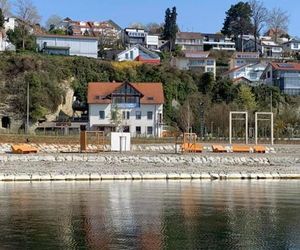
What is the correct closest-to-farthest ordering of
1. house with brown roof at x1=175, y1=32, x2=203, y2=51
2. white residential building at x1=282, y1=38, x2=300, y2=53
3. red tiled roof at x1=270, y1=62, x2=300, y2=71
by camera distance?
red tiled roof at x1=270, y1=62, x2=300, y2=71 → house with brown roof at x1=175, y1=32, x2=203, y2=51 → white residential building at x1=282, y1=38, x2=300, y2=53

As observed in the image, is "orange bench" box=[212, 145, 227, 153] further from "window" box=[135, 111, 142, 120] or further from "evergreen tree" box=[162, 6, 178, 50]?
"evergreen tree" box=[162, 6, 178, 50]

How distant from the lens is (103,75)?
9194cm

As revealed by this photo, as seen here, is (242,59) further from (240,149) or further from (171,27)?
(240,149)

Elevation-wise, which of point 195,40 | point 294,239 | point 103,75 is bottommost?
point 294,239

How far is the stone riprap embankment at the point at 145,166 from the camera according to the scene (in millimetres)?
31156

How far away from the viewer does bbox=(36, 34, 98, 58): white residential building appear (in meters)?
101

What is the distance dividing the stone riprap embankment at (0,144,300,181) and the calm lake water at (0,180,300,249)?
11.8ft

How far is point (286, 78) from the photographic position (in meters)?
106

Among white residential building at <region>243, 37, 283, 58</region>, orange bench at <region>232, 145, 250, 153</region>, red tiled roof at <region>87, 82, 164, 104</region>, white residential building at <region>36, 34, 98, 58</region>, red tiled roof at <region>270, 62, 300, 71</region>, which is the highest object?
white residential building at <region>243, 37, 283, 58</region>

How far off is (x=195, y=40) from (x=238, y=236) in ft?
Result: 412

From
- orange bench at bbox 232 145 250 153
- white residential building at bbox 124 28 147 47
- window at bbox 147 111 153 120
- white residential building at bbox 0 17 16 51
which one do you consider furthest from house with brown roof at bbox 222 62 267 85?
orange bench at bbox 232 145 250 153

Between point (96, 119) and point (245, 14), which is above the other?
point (245, 14)

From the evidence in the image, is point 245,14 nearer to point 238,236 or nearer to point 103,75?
point 103,75

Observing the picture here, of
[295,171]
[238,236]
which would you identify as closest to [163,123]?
[295,171]
